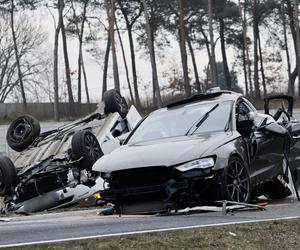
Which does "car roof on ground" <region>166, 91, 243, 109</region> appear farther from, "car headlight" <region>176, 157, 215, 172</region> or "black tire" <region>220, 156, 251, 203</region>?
"car headlight" <region>176, 157, 215, 172</region>

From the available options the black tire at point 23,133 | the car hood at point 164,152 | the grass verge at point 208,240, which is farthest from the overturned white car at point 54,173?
the grass verge at point 208,240

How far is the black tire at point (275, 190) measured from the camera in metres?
10.4

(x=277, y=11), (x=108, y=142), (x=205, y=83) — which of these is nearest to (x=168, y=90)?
(x=205, y=83)

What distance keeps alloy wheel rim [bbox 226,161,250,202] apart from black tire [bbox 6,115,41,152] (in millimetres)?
5704

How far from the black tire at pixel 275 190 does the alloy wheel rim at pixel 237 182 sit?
2028 mm

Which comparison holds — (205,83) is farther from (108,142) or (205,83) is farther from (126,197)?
(126,197)

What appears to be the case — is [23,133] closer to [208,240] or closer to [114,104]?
[114,104]

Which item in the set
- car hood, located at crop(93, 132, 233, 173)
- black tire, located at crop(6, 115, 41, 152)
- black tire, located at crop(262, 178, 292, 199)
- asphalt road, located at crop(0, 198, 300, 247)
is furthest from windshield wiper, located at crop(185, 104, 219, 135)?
black tire, located at crop(6, 115, 41, 152)

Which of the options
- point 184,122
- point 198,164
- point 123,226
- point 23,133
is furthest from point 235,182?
point 23,133

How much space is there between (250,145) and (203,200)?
1.48 m

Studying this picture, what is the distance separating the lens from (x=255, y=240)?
5562mm

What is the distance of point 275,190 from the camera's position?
10.6 m

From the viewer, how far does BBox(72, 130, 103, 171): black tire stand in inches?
428

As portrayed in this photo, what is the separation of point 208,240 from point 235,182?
104 inches
